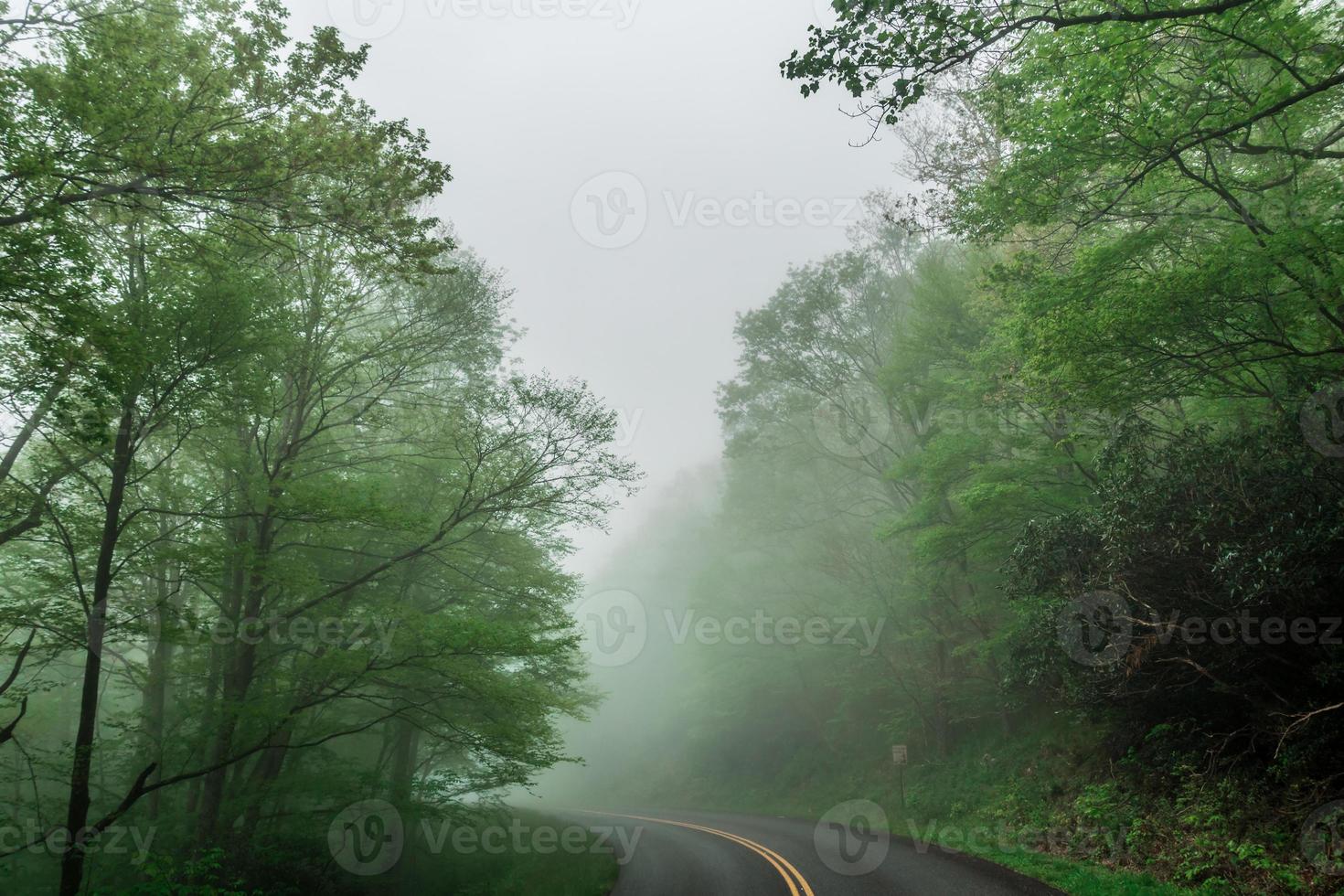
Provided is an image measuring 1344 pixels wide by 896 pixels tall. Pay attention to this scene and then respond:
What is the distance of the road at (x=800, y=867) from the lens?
905 cm

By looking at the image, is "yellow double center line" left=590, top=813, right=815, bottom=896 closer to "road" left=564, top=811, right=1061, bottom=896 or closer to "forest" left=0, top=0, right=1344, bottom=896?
"road" left=564, top=811, right=1061, bottom=896

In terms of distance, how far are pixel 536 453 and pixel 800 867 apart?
870cm

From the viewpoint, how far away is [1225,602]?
8641 millimetres

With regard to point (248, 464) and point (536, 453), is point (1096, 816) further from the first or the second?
point (248, 464)

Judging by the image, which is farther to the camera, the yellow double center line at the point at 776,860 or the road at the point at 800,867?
the yellow double center line at the point at 776,860

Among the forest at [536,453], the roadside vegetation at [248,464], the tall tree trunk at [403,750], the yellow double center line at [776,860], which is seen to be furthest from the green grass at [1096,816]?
the tall tree trunk at [403,750]

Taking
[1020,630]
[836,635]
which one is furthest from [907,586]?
[1020,630]

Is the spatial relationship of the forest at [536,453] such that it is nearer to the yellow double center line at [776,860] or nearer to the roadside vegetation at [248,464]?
the roadside vegetation at [248,464]

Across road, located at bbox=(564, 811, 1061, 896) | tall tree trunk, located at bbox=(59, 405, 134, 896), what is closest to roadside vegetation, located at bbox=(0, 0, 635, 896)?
tall tree trunk, located at bbox=(59, 405, 134, 896)

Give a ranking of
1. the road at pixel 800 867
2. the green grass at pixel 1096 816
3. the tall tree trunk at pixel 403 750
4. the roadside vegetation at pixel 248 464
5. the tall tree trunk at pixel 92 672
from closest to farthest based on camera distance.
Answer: the roadside vegetation at pixel 248 464 → the tall tree trunk at pixel 92 672 → the green grass at pixel 1096 816 → the road at pixel 800 867 → the tall tree trunk at pixel 403 750

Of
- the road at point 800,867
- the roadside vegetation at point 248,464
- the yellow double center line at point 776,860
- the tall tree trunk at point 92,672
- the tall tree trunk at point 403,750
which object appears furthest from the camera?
the tall tree trunk at point 403,750

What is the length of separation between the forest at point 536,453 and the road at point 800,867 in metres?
0.80

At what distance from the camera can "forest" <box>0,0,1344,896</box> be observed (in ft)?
20.6

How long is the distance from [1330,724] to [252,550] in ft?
46.1
